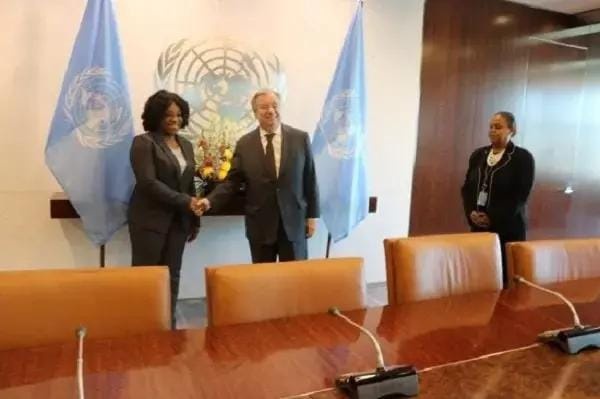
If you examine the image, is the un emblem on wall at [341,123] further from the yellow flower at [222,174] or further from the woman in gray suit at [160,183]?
the woman in gray suit at [160,183]

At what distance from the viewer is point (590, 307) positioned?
1.82 meters

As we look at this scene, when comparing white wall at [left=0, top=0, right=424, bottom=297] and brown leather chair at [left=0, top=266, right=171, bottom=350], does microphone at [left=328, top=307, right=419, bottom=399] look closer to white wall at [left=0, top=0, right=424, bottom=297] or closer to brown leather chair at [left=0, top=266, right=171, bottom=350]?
brown leather chair at [left=0, top=266, right=171, bottom=350]

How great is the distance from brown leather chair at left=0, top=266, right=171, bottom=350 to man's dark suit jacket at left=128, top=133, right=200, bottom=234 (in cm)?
123

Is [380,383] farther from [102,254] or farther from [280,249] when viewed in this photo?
[102,254]

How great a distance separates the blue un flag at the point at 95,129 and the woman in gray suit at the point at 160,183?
1.17 ft

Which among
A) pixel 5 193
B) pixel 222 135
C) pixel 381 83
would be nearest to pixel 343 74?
pixel 381 83

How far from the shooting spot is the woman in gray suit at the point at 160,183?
9.08 feet

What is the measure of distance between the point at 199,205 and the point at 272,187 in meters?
0.40

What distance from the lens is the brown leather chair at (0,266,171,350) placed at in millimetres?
1429

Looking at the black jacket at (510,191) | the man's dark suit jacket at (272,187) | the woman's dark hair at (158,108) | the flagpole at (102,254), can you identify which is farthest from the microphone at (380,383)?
the flagpole at (102,254)

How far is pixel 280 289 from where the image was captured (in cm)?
171

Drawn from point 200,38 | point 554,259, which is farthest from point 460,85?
point 554,259

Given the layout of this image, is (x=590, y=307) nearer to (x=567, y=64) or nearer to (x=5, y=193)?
(x=5, y=193)

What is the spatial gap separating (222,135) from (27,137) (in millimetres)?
1185
